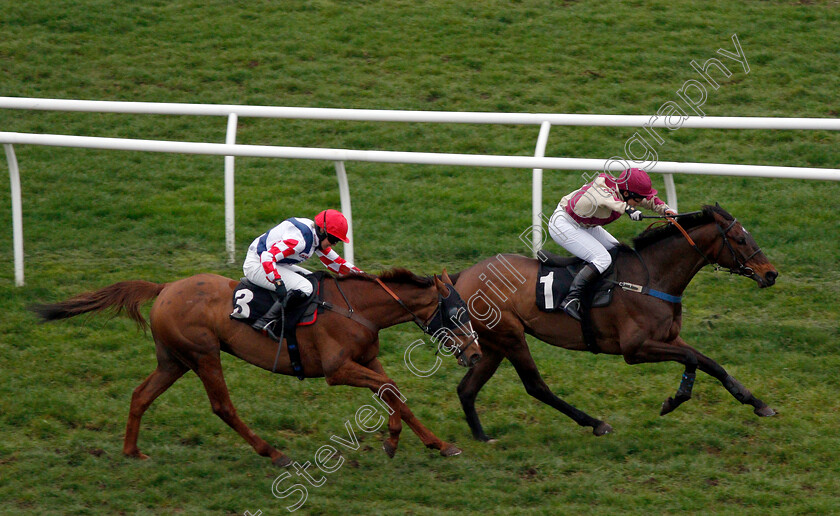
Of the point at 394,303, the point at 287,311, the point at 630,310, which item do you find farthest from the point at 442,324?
the point at 630,310

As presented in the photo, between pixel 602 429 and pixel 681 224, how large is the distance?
1.29 meters

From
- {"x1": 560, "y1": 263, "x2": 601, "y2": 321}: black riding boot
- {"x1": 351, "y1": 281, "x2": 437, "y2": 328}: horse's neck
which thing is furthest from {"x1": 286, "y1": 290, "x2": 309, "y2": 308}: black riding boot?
{"x1": 560, "y1": 263, "x2": 601, "y2": 321}: black riding boot

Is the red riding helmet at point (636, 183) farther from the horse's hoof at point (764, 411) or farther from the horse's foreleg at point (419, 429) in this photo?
the horse's foreleg at point (419, 429)

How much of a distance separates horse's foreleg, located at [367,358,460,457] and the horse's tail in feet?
4.62

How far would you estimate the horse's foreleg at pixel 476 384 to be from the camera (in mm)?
5660

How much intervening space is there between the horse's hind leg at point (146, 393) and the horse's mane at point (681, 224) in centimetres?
281

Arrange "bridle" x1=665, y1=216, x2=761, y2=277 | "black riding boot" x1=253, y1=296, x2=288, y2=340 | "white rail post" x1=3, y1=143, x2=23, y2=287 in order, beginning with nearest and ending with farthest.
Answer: "black riding boot" x1=253, y1=296, x2=288, y2=340 < "bridle" x1=665, y1=216, x2=761, y2=277 < "white rail post" x1=3, y1=143, x2=23, y2=287

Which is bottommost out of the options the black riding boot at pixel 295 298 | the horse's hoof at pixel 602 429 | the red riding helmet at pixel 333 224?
the horse's hoof at pixel 602 429

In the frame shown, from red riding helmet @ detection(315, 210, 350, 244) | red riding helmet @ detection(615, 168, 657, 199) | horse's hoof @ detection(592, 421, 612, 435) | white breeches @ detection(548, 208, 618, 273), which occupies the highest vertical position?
red riding helmet @ detection(615, 168, 657, 199)

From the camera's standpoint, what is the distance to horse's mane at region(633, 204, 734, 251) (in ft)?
18.3

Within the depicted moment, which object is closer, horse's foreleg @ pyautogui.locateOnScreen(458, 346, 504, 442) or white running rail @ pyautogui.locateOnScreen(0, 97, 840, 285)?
horse's foreleg @ pyautogui.locateOnScreen(458, 346, 504, 442)

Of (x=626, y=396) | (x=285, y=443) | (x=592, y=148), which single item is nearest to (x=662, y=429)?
(x=626, y=396)

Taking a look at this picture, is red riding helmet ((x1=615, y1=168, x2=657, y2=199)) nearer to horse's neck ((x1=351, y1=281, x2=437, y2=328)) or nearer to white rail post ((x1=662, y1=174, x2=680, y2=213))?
white rail post ((x1=662, y1=174, x2=680, y2=213))

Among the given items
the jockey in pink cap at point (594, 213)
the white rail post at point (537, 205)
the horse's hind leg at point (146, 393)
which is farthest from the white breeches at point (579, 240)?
the horse's hind leg at point (146, 393)
